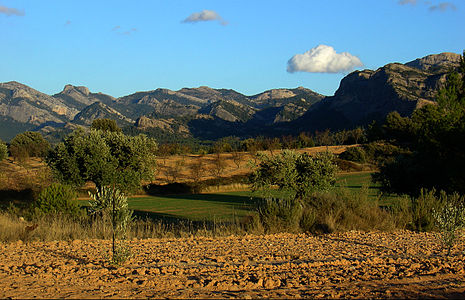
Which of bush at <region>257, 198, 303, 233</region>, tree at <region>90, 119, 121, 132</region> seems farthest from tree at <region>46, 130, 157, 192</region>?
tree at <region>90, 119, 121, 132</region>

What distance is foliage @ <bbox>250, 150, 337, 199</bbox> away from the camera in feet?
60.9

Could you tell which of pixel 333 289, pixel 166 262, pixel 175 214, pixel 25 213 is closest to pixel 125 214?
pixel 166 262

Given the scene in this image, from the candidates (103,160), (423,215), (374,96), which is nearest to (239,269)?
(423,215)

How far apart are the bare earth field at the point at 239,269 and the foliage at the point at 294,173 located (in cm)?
676

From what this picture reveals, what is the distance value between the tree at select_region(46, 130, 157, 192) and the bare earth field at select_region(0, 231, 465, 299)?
1247cm

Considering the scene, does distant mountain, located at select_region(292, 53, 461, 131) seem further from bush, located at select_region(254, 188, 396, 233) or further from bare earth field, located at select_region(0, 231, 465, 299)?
bare earth field, located at select_region(0, 231, 465, 299)

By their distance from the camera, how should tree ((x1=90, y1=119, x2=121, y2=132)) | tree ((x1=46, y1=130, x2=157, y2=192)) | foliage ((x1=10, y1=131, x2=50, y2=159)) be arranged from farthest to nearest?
foliage ((x1=10, y1=131, x2=50, y2=159)) → tree ((x1=90, y1=119, x2=121, y2=132)) → tree ((x1=46, y1=130, x2=157, y2=192))

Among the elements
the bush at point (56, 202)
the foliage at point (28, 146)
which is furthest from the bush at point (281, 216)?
the foliage at point (28, 146)

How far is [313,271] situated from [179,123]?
17070 cm

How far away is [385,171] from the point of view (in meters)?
22.1

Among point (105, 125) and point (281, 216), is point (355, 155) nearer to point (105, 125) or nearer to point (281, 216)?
point (105, 125)

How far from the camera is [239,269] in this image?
775cm

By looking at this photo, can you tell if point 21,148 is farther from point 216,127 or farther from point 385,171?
point 216,127

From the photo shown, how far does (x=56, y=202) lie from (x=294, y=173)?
9.71 m
